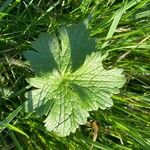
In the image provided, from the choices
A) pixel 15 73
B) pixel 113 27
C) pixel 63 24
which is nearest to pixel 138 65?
pixel 113 27

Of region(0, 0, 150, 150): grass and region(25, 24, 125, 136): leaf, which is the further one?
region(0, 0, 150, 150): grass

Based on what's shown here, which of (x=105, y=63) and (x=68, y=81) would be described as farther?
(x=105, y=63)

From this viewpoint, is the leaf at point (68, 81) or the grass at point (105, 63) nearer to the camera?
the leaf at point (68, 81)

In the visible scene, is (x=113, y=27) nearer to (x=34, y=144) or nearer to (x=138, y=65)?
(x=138, y=65)
